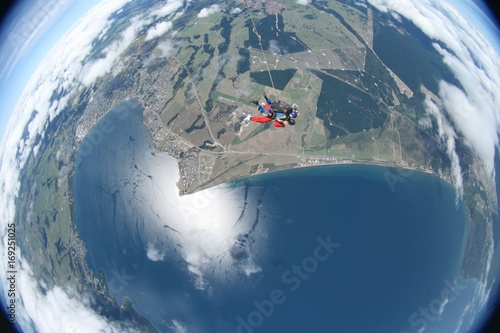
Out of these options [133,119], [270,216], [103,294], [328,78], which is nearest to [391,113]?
[328,78]

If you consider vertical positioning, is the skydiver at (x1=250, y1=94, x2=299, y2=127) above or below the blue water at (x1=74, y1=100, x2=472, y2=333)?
above

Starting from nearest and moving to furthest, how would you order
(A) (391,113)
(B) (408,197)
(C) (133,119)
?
(B) (408,197) → (C) (133,119) → (A) (391,113)

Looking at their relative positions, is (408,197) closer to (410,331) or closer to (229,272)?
(410,331)

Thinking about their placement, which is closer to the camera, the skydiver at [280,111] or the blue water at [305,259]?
the skydiver at [280,111]

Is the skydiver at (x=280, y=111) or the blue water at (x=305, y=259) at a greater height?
the skydiver at (x=280, y=111)

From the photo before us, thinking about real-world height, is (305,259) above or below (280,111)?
below

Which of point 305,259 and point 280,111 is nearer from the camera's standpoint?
point 280,111

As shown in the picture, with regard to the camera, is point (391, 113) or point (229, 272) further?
point (391, 113)

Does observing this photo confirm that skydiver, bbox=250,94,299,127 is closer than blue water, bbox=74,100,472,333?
Yes
